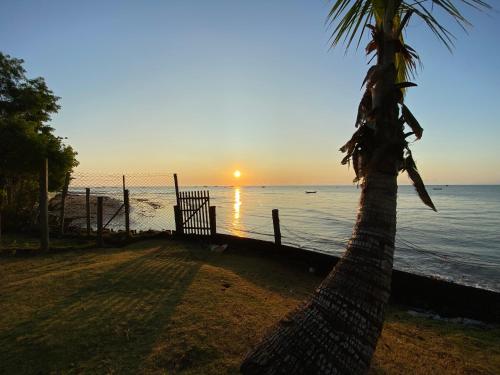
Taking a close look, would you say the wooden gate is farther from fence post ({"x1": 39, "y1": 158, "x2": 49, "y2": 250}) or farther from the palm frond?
the palm frond

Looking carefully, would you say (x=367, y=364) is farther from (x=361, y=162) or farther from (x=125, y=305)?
(x=125, y=305)

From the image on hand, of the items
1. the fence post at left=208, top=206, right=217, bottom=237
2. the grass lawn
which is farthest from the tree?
the fence post at left=208, top=206, right=217, bottom=237

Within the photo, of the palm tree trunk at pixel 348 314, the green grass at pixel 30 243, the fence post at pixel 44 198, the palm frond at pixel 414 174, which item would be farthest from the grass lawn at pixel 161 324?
→ the palm frond at pixel 414 174

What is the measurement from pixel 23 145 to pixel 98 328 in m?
8.37

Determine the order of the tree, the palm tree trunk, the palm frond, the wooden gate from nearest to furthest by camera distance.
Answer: the palm tree trunk → the palm frond → the tree → the wooden gate

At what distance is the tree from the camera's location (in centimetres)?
1113

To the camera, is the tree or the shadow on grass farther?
the tree

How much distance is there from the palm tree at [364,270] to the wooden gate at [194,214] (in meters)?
12.0

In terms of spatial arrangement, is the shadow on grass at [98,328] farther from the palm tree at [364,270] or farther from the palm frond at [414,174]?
the palm frond at [414,174]

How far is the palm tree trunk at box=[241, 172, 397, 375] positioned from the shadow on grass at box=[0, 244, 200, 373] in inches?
93.8

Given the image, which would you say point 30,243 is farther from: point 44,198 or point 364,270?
point 364,270

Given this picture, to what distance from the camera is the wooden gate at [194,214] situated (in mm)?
15359

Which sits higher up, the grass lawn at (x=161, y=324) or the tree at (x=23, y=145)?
the tree at (x=23, y=145)

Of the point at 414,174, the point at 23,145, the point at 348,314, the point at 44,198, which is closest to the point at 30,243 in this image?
the point at 44,198
